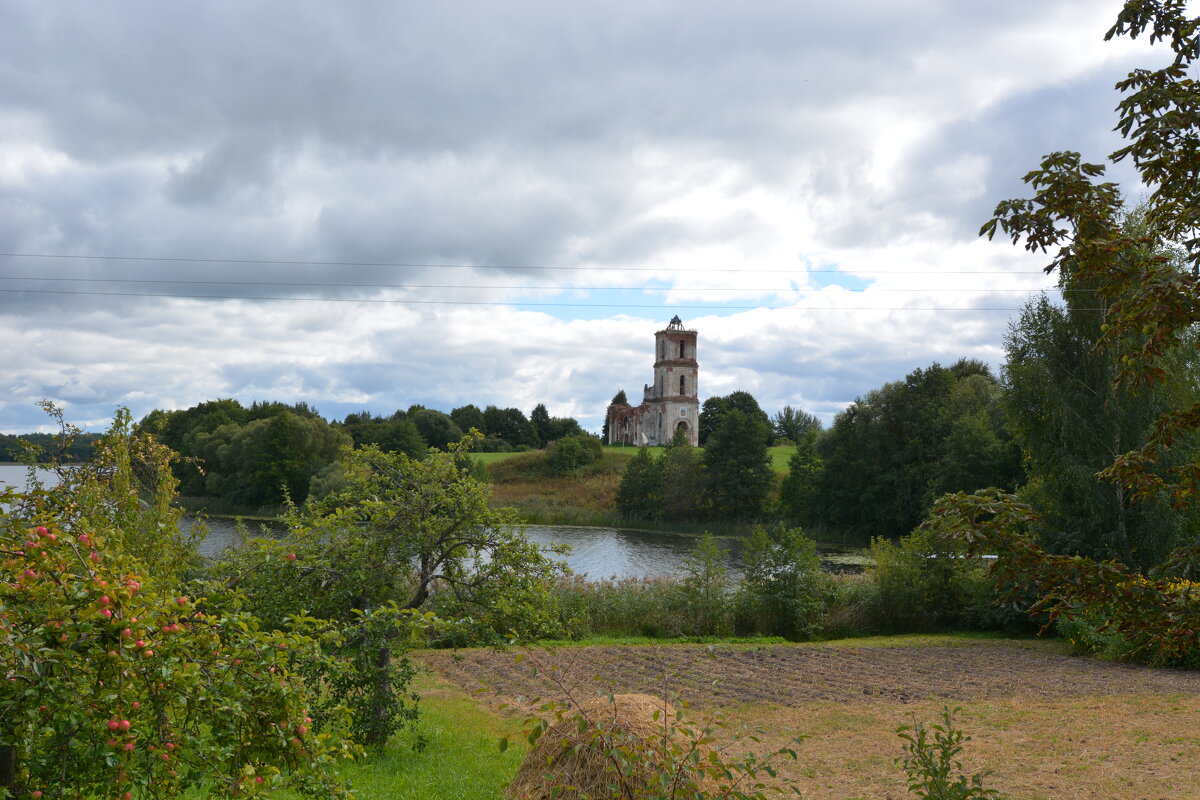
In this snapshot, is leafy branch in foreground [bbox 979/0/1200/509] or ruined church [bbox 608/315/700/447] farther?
ruined church [bbox 608/315/700/447]

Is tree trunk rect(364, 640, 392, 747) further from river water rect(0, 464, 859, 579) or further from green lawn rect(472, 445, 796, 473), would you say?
green lawn rect(472, 445, 796, 473)

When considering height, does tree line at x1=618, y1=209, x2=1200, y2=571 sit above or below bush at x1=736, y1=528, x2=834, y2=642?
above

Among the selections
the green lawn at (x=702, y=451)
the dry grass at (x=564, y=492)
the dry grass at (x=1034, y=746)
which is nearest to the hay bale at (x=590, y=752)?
the dry grass at (x=1034, y=746)


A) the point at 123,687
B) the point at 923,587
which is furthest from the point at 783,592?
the point at 123,687

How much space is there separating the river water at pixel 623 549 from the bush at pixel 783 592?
5.09 meters

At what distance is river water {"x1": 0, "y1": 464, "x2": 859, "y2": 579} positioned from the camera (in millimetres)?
31188

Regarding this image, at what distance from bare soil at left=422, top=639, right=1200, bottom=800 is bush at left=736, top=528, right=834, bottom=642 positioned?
5.82ft

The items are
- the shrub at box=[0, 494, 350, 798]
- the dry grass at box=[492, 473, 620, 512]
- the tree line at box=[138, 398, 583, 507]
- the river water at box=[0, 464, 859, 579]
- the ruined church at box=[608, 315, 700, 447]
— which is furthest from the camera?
the ruined church at box=[608, 315, 700, 447]

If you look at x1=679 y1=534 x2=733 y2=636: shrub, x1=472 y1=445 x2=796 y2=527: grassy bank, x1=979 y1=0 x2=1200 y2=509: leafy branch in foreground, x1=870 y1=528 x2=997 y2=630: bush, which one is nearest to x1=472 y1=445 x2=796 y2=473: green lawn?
x1=472 y1=445 x2=796 y2=527: grassy bank

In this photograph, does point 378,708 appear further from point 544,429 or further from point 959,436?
point 544,429

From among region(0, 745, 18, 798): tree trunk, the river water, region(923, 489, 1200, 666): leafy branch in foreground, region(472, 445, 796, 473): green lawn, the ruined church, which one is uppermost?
the ruined church

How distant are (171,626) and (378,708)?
19.6 ft

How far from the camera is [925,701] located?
1292 centimetres

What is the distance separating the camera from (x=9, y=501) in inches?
118
